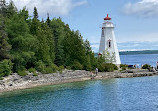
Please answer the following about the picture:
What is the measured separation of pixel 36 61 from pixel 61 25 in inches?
730

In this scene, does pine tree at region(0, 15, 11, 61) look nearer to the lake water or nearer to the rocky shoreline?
the rocky shoreline

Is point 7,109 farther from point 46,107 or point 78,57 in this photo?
point 78,57

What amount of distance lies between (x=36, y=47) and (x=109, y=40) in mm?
20504

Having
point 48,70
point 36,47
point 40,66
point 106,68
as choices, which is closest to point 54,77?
point 48,70

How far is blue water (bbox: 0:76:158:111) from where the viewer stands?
86.8 feet

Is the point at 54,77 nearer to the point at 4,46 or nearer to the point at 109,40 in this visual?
the point at 4,46

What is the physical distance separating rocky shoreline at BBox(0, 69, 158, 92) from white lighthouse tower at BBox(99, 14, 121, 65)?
7.23m

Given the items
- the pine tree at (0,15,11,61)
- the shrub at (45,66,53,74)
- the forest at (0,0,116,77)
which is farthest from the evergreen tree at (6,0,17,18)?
the shrub at (45,66,53,74)

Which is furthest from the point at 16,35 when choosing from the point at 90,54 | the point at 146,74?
the point at 146,74

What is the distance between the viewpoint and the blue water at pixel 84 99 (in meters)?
26.5

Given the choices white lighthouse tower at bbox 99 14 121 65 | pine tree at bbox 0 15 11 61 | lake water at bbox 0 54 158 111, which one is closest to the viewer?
lake water at bbox 0 54 158 111

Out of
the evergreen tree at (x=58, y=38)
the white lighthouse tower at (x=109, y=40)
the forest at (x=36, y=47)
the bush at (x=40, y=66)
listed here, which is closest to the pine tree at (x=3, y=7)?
the forest at (x=36, y=47)

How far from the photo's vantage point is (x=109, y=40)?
61125 millimetres

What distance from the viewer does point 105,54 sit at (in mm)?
60688
